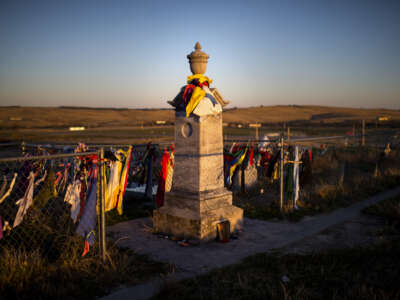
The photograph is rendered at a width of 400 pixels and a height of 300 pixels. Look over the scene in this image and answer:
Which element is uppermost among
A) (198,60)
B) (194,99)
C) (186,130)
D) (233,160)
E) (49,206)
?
(198,60)

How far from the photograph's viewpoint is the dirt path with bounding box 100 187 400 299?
459 centimetres

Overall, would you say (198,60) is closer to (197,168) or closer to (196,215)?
(197,168)

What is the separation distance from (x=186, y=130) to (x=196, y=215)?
144 cm

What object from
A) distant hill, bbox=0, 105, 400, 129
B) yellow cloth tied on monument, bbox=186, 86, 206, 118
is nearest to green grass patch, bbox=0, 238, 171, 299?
yellow cloth tied on monument, bbox=186, 86, 206, 118

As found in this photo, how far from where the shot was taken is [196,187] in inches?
227

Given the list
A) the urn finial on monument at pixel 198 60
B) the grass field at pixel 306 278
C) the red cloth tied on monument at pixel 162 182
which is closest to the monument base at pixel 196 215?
the red cloth tied on monument at pixel 162 182

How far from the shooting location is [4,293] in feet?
11.9

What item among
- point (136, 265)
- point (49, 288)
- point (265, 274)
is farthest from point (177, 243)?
point (49, 288)

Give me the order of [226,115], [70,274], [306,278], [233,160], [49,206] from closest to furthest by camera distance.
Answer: [70,274] < [306,278] < [49,206] < [233,160] < [226,115]

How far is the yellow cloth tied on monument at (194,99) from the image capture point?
18.2 feet

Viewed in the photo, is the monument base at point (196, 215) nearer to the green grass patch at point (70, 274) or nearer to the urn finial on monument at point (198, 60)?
the green grass patch at point (70, 274)

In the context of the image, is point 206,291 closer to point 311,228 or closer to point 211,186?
point 211,186

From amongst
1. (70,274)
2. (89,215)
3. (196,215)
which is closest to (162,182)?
(196,215)

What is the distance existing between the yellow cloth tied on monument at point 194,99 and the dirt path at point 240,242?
219cm
